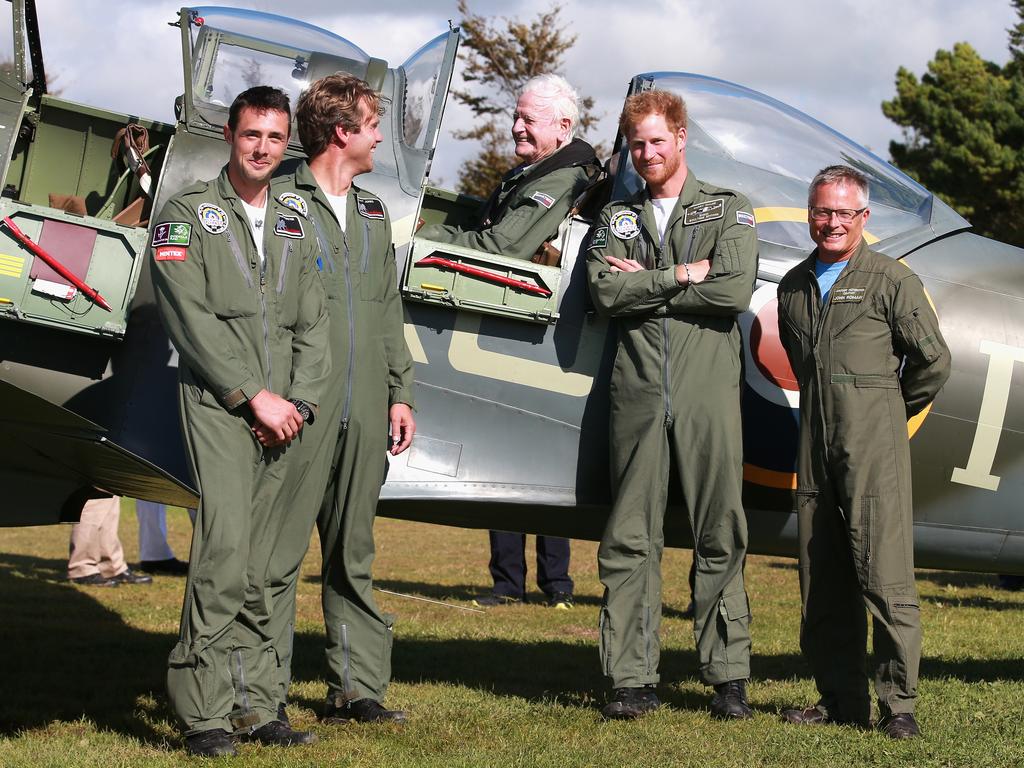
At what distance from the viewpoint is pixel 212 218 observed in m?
3.90

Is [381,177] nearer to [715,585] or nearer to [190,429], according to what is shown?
[190,429]

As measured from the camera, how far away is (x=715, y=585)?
443 centimetres

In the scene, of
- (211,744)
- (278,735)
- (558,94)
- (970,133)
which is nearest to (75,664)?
(278,735)

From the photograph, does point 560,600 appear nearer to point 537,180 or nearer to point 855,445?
point 537,180

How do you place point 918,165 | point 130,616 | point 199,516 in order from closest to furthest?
point 199,516 → point 130,616 → point 918,165

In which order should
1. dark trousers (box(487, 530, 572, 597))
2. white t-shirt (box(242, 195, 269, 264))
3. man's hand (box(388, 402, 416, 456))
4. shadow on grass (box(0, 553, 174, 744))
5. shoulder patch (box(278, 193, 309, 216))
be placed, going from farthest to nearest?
dark trousers (box(487, 530, 572, 597)) → shadow on grass (box(0, 553, 174, 744)) → man's hand (box(388, 402, 416, 456)) → shoulder patch (box(278, 193, 309, 216)) → white t-shirt (box(242, 195, 269, 264))

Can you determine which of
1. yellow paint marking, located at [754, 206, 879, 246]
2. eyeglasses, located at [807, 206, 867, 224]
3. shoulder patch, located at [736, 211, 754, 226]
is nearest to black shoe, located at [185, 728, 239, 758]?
shoulder patch, located at [736, 211, 754, 226]

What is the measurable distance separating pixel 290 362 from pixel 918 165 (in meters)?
28.9

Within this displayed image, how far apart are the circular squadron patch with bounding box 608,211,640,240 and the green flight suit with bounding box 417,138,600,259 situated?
27 cm

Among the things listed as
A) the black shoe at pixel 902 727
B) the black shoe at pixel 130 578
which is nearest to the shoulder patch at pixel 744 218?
the black shoe at pixel 902 727

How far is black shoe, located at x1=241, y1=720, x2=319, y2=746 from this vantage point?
13.2ft

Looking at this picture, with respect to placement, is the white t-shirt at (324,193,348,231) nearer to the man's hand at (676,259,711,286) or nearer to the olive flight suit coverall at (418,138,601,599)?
the olive flight suit coverall at (418,138,601,599)

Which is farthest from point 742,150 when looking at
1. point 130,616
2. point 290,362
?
point 130,616

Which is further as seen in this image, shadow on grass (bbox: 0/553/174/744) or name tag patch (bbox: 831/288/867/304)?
shadow on grass (bbox: 0/553/174/744)
